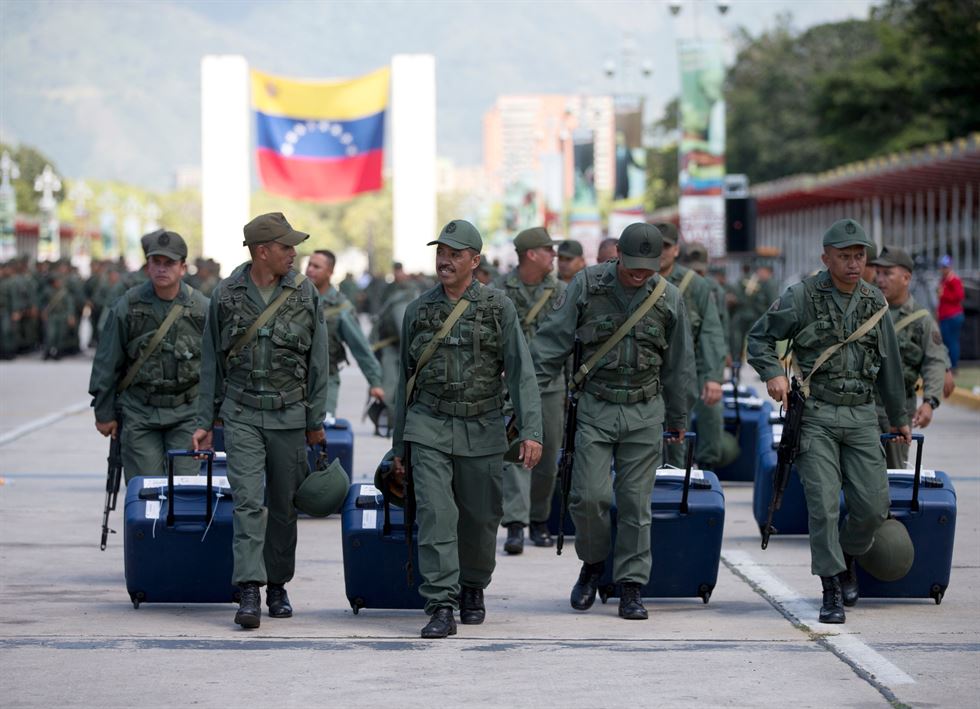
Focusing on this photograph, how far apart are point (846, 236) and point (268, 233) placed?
278 centimetres

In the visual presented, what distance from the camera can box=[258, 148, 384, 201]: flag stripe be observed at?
62.3 meters

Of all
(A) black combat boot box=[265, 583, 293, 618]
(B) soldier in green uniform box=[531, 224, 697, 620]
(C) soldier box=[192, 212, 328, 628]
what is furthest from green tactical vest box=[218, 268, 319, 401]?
(B) soldier in green uniform box=[531, 224, 697, 620]

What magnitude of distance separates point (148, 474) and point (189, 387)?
500mm

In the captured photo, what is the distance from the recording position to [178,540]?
893 cm

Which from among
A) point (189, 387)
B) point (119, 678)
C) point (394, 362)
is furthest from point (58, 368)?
point (119, 678)

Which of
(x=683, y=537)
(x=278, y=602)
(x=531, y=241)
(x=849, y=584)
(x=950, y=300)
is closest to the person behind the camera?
(x=278, y=602)

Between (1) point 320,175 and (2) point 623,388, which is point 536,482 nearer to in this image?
(2) point 623,388

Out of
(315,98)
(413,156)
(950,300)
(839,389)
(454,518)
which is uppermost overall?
(315,98)

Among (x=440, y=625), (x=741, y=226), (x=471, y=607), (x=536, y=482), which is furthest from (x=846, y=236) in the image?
(x=741, y=226)

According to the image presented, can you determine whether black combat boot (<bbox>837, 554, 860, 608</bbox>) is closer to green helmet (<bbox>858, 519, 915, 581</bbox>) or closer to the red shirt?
green helmet (<bbox>858, 519, 915, 581</bbox>)

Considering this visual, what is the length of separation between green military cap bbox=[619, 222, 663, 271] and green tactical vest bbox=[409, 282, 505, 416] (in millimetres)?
732

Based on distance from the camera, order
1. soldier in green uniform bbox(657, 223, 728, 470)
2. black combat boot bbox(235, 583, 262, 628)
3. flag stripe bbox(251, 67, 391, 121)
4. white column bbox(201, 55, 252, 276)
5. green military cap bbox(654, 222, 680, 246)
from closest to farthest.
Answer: black combat boot bbox(235, 583, 262, 628)
soldier in green uniform bbox(657, 223, 728, 470)
green military cap bbox(654, 222, 680, 246)
flag stripe bbox(251, 67, 391, 121)
white column bbox(201, 55, 252, 276)

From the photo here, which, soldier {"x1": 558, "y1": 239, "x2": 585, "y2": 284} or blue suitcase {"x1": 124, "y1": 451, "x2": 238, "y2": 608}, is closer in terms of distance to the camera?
blue suitcase {"x1": 124, "y1": 451, "x2": 238, "y2": 608}

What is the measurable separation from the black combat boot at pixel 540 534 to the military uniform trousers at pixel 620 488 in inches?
106
